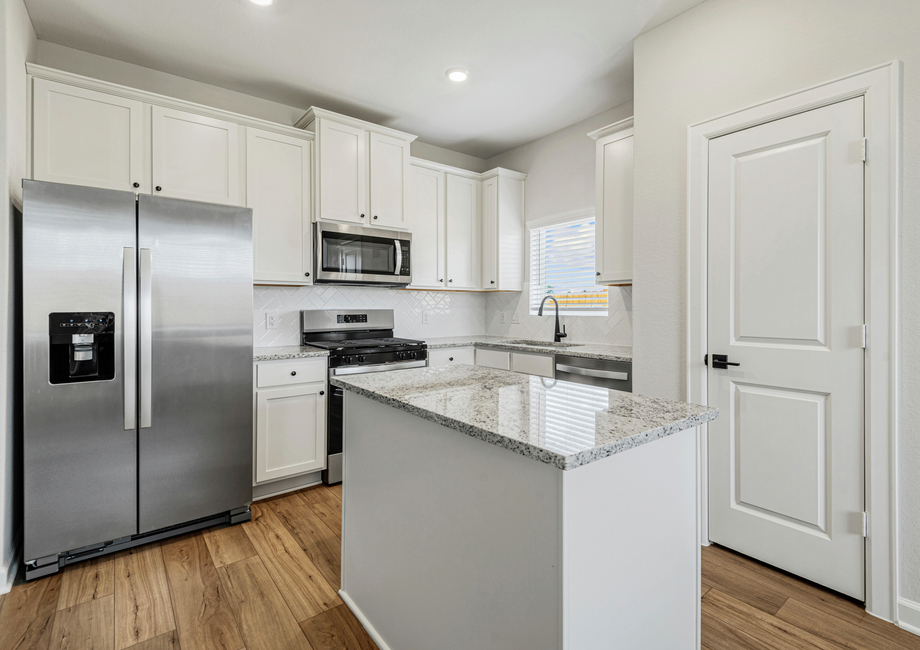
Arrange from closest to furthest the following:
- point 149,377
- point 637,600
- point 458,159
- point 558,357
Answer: point 637,600
point 149,377
point 558,357
point 458,159

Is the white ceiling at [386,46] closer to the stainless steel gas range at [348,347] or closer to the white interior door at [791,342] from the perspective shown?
the white interior door at [791,342]

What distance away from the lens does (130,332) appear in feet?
7.05

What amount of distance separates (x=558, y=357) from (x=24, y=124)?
3188 millimetres

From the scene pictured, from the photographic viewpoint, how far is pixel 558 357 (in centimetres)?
320

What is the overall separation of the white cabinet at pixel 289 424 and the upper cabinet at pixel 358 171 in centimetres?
111

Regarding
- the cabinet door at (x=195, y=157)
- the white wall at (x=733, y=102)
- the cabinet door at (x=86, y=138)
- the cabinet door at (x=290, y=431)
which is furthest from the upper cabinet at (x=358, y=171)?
the white wall at (x=733, y=102)

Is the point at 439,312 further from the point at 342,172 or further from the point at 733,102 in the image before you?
the point at 733,102

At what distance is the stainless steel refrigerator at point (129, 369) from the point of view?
199 cm

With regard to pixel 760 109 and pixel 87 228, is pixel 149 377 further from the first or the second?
pixel 760 109

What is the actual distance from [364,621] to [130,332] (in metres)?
1.64

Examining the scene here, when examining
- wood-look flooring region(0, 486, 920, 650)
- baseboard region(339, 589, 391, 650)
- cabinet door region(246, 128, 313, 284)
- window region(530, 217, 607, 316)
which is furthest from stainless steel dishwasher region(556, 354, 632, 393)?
cabinet door region(246, 128, 313, 284)

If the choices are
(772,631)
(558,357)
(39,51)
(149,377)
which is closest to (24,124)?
(39,51)

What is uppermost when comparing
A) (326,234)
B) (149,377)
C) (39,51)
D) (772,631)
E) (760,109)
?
(39,51)

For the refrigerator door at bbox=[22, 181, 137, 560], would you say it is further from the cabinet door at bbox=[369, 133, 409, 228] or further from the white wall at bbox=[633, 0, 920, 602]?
the white wall at bbox=[633, 0, 920, 602]
